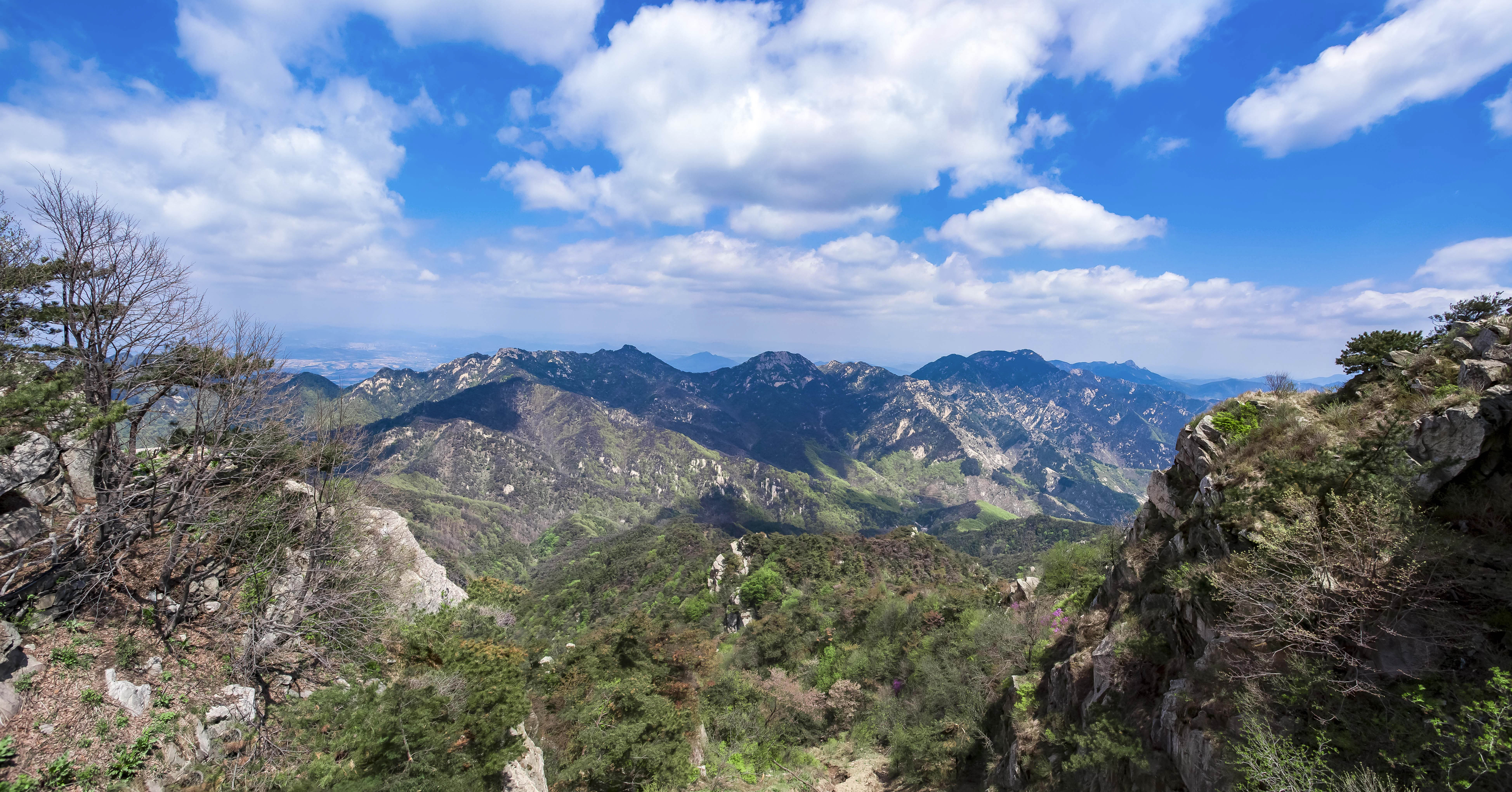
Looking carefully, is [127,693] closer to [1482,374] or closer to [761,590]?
[1482,374]

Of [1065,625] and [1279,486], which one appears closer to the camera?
[1279,486]

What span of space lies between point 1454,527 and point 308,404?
38.8 metres

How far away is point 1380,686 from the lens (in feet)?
32.3

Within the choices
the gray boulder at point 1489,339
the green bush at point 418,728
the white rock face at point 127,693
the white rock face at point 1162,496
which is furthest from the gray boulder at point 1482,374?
the white rock face at point 127,693

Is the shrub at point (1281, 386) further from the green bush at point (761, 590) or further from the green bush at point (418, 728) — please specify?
the green bush at point (761, 590)

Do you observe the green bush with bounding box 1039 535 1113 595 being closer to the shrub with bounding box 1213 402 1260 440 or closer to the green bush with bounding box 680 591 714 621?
the shrub with bounding box 1213 402 1260 440

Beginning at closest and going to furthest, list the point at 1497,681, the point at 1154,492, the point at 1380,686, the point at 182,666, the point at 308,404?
the point at 1497,681 < the point at 1380,686 < the point at 182,666 < the point at 1154,492 < the point at 308,404

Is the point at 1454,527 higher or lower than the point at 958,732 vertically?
higher

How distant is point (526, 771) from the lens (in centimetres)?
1792

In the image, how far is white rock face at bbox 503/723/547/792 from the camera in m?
17.2

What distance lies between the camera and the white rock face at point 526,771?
677 inches

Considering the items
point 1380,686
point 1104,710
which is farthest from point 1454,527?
point 1104,710

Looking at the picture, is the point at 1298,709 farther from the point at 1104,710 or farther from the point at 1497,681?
the point at 1104,710

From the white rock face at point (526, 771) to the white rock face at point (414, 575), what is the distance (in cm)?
947
